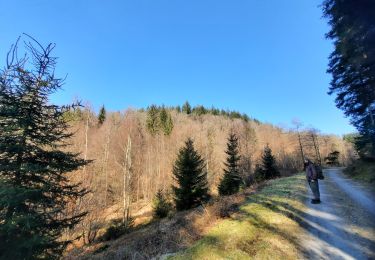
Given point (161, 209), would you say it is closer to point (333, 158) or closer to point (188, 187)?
point (188, 187)

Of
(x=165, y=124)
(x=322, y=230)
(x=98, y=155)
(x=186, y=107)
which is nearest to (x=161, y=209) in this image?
(x=98, y=155)

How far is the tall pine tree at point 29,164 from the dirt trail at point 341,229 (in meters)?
7.63

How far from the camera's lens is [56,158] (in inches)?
328

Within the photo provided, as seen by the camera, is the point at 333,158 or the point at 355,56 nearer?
the point at 355,56

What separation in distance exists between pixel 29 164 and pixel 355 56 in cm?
1567

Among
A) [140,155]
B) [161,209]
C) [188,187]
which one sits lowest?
[161,209]

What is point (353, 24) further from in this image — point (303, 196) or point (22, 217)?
point (22, 217)

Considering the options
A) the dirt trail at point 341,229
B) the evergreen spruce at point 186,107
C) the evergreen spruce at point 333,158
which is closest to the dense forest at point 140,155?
the evergreen spruce at point 333,158

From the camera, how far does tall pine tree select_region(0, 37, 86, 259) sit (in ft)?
22.2

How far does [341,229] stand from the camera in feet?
27.7

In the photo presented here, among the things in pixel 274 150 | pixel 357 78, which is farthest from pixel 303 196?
pixel 274 150

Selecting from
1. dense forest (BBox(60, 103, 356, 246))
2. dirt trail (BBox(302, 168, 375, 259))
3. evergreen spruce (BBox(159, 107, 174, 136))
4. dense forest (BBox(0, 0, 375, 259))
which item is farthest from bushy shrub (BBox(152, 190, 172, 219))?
evergreen spruce (BBox(159, 107, 174, 136))

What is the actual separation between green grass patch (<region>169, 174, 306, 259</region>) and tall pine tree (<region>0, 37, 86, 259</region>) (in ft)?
13.3

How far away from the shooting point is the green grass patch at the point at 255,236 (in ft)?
24.6
